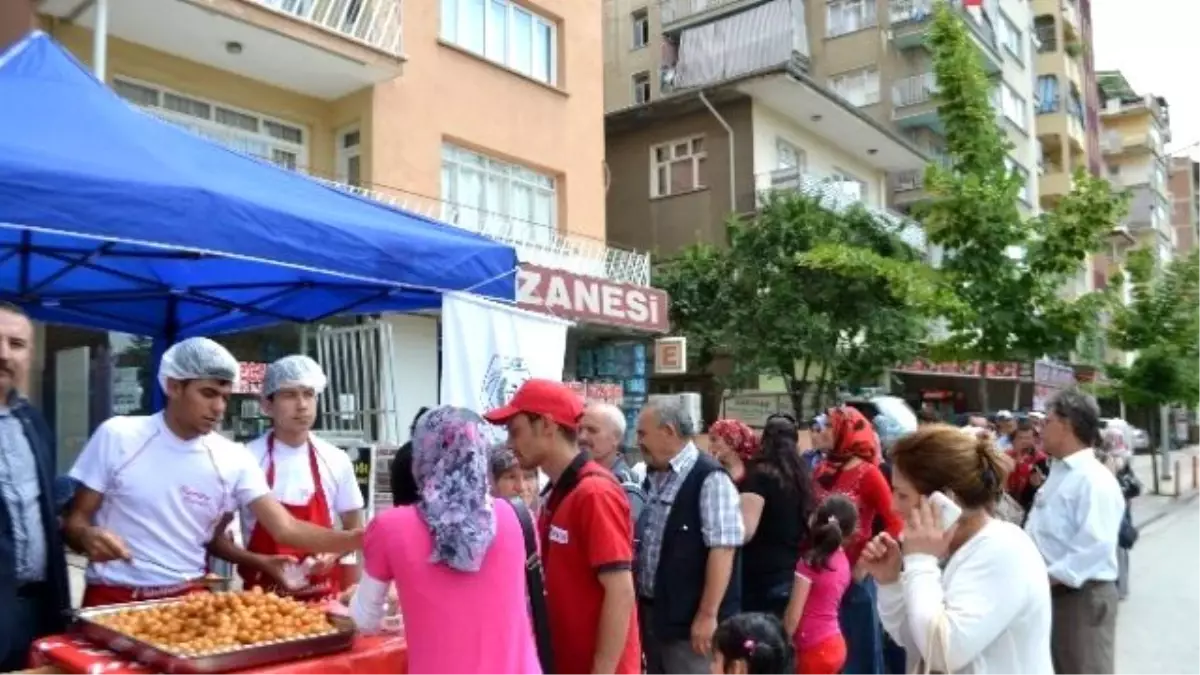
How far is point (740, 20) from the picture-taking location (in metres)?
27.2

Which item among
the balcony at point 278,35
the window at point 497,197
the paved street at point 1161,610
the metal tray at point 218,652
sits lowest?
the paved street at point 1161,610

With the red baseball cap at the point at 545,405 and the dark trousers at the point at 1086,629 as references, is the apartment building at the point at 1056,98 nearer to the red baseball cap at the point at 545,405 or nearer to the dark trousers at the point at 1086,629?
the dark trousers at the point at 1086,629

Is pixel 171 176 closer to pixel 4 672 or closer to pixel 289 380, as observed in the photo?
pixel 289 380

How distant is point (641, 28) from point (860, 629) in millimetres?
28329

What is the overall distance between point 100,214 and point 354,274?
3.59 feet

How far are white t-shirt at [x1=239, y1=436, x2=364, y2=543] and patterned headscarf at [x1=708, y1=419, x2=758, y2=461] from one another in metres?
2.32

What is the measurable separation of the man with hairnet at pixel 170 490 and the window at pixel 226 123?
7.91 m

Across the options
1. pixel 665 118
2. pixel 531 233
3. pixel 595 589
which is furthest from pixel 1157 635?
pixel 665 118

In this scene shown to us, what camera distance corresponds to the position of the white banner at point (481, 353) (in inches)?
194

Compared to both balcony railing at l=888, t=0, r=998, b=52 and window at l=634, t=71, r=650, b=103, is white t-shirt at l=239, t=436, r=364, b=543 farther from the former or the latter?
window at l=634, t=71, r=650, b=103

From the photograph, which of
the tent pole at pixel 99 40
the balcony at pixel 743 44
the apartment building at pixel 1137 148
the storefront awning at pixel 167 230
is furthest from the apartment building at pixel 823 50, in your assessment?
the apartment building at pixel 1137 148

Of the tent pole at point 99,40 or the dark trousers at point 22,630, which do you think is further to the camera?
the tent pole at point 99,40

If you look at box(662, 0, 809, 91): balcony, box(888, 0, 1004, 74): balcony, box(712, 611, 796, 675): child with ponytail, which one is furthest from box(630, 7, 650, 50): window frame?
box(712, 611, 796, 675): child with ponytail

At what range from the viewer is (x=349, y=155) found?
13.6m
